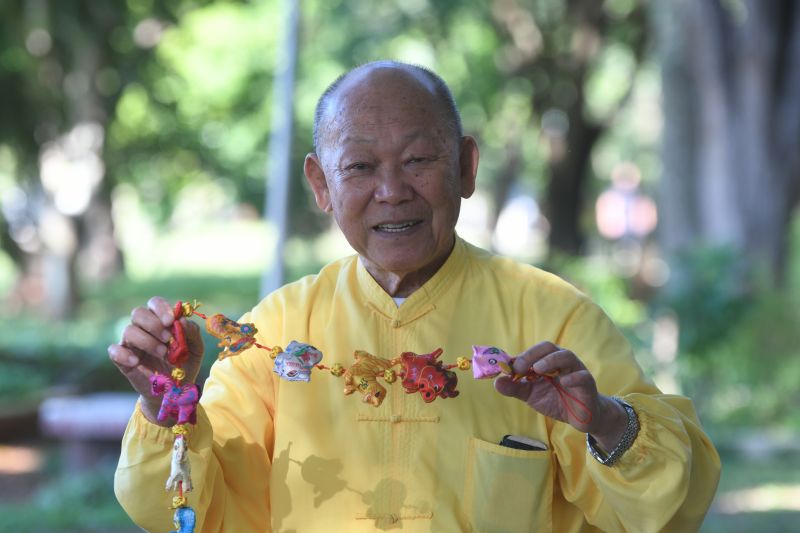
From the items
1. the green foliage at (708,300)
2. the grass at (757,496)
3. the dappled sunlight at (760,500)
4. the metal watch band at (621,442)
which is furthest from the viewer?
the green foliage at (708,300)

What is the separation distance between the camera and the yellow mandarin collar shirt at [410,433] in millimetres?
2557

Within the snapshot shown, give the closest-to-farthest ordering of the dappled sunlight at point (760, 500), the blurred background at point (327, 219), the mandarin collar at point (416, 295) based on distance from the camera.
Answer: the mandarin collar at point (416, 295) → the dappled sunlight at point (760, 500) → the blurred background at point (327, 219)

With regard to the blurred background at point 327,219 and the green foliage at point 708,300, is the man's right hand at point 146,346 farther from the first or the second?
the green foliage at point 708,300

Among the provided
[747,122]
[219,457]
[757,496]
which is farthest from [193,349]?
[747,122]

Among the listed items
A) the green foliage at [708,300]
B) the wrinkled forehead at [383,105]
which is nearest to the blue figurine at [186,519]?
the wrinkled forehead at [383,105]

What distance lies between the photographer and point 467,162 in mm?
2846

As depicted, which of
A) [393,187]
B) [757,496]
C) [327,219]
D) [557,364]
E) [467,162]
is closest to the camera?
[557,364]

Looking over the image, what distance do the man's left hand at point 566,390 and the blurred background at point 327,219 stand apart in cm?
496

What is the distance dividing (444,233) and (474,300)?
0.69 feet

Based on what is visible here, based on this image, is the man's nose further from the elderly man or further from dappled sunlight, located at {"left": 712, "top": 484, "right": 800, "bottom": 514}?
dappled sunlight, located at {"left": 712, "top": 484, "right": 800, "bottom": 514}

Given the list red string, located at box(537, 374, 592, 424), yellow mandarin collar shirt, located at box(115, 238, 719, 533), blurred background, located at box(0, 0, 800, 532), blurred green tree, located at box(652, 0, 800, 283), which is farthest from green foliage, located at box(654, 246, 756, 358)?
red string, located at box(537, 374, 592, 424)

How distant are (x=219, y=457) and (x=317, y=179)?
0.74 m

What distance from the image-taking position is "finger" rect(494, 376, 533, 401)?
2277mm

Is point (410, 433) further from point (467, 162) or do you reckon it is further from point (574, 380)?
point (467, 162)
